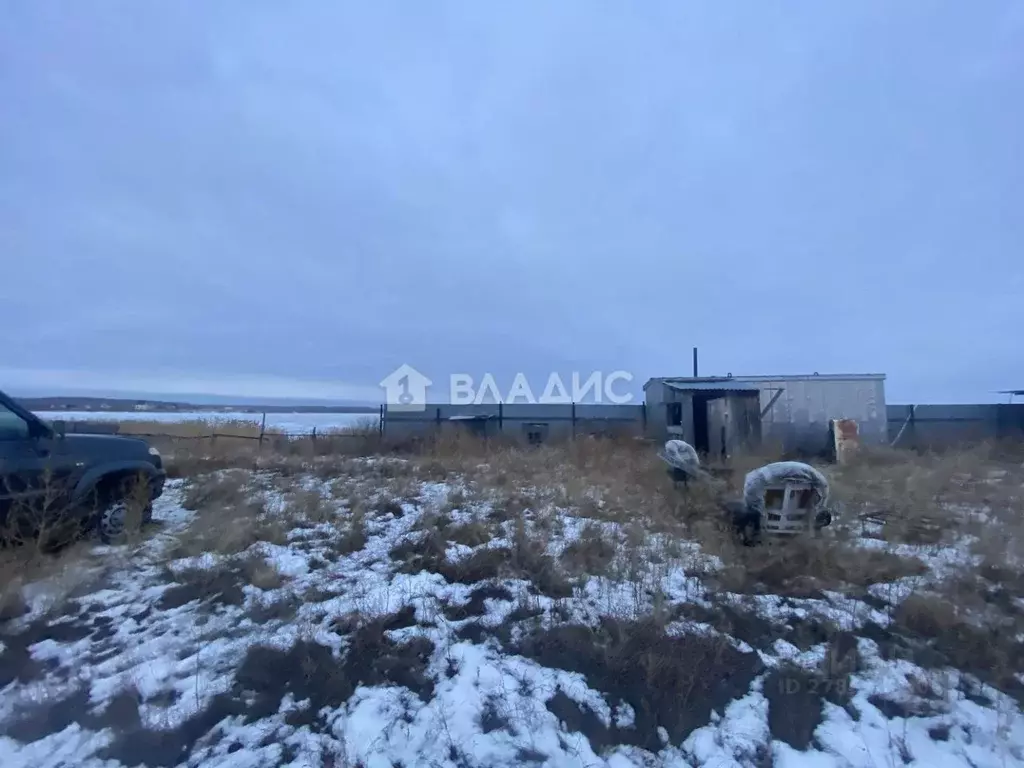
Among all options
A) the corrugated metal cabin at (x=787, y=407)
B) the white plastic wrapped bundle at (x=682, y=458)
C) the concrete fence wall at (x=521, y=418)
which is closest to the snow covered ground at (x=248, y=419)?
the concrete fence wall at (x=521, y=418)

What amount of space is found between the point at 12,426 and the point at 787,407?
1805 centimetres

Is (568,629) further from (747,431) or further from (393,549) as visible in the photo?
(747,431)

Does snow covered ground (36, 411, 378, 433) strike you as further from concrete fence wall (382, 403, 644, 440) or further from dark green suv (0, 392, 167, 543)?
dark green suv (0, 392, 167, 543)

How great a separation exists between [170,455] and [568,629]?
12.1 meters

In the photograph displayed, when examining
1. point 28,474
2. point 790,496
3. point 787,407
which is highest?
point 787,407

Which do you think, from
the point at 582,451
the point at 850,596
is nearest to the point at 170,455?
the point at 582,451

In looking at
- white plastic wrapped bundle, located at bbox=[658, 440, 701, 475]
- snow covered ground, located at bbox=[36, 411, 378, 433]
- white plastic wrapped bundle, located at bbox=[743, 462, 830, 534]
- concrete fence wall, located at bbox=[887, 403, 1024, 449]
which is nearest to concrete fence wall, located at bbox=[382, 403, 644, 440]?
snow covered ground, located at bbox=[36, 411, 378, 433]

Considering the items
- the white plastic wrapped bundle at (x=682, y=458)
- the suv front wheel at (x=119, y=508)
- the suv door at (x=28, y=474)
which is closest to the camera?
the suv door at (x=28, y=474)

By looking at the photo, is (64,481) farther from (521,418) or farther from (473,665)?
(521,418)

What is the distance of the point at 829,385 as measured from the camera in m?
18.8

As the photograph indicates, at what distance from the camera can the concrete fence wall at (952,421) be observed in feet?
68.0

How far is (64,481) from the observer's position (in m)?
6.44

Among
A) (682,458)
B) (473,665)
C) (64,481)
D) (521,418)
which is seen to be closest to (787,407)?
(521,418)

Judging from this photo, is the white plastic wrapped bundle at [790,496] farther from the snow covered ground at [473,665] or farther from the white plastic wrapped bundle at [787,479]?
the snow covered ground at [473,665]
